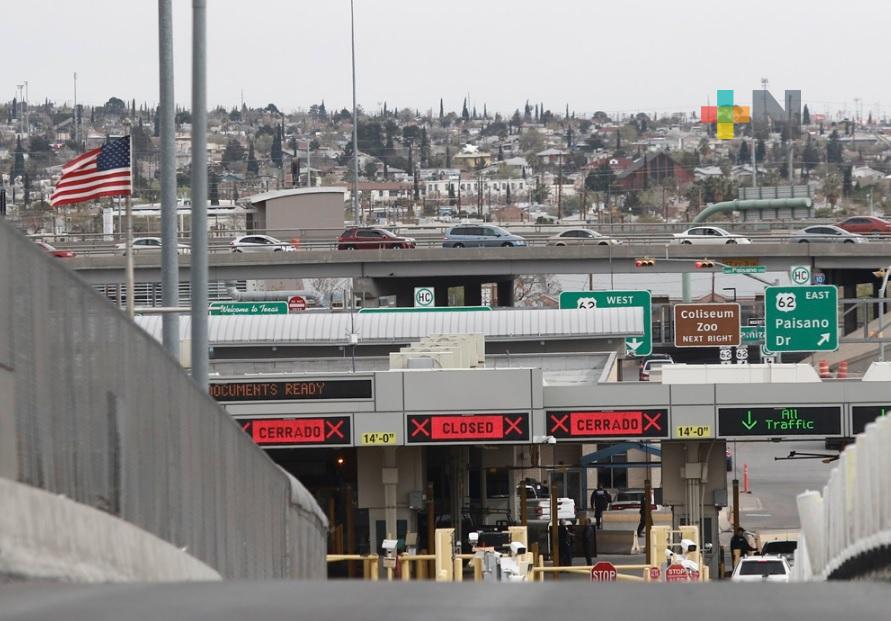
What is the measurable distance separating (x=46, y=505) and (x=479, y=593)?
2.21 meters

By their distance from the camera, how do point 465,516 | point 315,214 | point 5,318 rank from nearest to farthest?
point 5,318 → point 465,516 → point 315,214

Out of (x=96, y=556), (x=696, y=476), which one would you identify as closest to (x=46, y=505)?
Result: (x=96, y=556)

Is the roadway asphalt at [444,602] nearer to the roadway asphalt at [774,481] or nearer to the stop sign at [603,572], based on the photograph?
the stop sign at [603,572]

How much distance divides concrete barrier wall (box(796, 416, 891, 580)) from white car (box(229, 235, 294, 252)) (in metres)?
65.0

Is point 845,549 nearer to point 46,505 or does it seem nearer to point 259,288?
point 46,505

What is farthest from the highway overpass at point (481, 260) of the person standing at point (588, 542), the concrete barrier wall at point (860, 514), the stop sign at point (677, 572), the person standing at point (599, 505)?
the concrete barrier wall at point (860, 514)

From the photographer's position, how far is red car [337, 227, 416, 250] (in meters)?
78.9

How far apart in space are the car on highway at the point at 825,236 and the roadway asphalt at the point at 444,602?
71.3 metres

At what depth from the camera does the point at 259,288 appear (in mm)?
116438

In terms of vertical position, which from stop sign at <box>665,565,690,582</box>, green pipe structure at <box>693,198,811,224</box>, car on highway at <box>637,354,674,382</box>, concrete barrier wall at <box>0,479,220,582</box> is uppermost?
concrete barrier wall at <box>0,479,220,582</box>

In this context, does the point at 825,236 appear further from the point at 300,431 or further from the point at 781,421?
the point at 300,431

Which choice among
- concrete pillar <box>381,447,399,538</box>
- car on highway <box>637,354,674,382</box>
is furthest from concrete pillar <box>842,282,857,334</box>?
concrete pillar <box>381,447,399,538</box>

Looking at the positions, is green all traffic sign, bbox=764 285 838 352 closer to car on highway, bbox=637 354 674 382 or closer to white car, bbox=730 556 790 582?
white car, bbox=730 556 790 582

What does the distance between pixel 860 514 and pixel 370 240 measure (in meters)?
68.3
